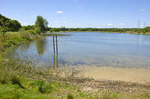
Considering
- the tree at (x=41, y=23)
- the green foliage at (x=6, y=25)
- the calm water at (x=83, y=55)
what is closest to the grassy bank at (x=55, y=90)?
the calm water at (x=83, y=55)

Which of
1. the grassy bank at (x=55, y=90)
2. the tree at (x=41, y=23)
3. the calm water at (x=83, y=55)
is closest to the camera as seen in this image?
the grassy bank at (x=55, y=90)

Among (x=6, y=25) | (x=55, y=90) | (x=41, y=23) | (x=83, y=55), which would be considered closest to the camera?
(x=55, y=90)

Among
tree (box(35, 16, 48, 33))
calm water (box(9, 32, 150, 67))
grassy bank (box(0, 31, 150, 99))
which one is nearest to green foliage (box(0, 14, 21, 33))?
calm water (box(9, 32, 150, 67))

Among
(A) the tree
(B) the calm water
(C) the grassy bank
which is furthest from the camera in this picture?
(A) the tree

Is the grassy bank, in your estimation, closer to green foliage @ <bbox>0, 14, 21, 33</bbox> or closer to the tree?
green foliage @ <bbox>0, 14, 21, 33</bbox>

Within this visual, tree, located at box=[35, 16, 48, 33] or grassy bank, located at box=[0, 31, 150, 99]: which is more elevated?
tree, located at box=[35, 16, 48, 33]

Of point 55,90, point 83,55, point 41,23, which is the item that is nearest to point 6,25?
point 83,55

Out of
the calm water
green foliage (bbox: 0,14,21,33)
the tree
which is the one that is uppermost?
the tree

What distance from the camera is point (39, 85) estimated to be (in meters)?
5.20

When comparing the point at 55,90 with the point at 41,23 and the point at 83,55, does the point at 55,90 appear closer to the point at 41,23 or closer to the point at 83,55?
the point at 83,55

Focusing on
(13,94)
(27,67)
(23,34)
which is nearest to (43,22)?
(23,34)

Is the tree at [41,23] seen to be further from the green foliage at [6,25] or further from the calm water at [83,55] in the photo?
the calm water at [83,55]

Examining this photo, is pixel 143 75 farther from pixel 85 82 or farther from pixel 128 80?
→ pixel 85 82

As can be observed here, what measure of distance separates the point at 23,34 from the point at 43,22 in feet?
123
